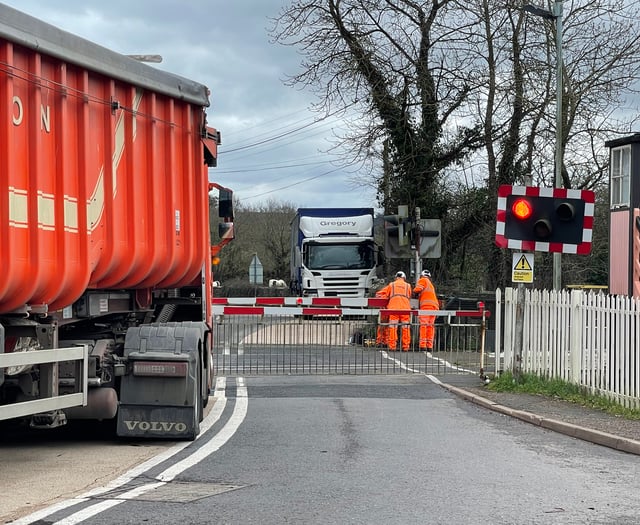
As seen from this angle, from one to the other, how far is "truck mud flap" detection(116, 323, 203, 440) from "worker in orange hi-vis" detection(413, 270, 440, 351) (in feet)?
31.2

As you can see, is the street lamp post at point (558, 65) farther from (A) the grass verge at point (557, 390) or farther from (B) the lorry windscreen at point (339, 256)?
(B) the lorry windscreen at point (339, 256)

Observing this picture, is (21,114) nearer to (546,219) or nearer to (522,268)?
(546,219)

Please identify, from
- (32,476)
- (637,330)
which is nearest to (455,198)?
(637,330)

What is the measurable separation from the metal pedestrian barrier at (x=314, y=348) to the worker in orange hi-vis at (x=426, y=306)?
0.20 m

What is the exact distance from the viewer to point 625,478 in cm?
850

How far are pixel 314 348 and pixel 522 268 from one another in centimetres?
538

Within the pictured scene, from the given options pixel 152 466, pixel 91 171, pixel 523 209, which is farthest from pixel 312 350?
pixel 91 171

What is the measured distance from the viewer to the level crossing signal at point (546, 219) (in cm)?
1479

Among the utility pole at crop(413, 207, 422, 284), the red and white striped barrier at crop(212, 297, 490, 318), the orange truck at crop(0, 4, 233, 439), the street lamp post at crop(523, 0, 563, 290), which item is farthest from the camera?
the utility pole at crop(413, 207, 422, 284)

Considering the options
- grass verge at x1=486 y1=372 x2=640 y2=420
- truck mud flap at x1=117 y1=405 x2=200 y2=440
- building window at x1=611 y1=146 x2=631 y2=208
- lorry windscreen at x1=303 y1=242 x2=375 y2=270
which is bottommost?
grass verge at x1=486 y1=372 x2=640 y2=420

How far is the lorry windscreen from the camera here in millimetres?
34562

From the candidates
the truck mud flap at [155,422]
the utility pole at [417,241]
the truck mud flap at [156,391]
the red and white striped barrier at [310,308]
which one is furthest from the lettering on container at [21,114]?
the utility pole at [417,241]

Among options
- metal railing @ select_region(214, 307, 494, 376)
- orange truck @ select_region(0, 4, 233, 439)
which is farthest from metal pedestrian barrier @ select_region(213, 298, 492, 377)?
orange truck @ select_region(0, 4, 233, 439)

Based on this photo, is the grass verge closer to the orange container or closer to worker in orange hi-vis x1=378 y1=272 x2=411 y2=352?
worker in orange hi-vis x1=378 y1=272 x2=411 y2=352
